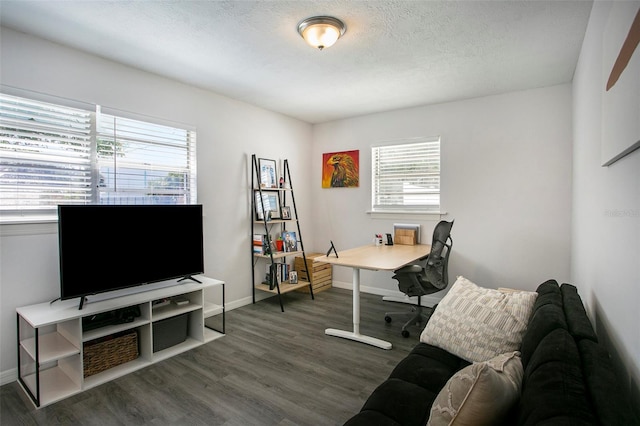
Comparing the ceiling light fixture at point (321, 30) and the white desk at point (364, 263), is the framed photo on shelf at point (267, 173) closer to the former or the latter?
the white desk at point (364, 263)

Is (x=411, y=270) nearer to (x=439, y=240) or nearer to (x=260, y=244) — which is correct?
(x=439, y=240)

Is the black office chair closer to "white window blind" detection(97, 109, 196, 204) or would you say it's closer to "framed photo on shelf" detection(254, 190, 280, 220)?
"framed photo on shelf" detection(254, 190, 280, 220)

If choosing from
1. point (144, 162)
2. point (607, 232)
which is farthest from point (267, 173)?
point (607, 232)

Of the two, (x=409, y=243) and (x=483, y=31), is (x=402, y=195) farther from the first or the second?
(x=483, y=31)

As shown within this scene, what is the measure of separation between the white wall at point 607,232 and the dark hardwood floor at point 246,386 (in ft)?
4.84

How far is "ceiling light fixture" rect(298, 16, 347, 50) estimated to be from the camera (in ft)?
7.56

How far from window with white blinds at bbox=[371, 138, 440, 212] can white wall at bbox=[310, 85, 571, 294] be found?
4.9 inches

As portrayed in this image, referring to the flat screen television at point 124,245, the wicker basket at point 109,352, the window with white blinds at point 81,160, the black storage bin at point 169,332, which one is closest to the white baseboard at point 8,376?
the wicker basket at point 109,352

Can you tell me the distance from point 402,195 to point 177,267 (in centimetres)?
298

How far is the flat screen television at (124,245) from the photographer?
247cm

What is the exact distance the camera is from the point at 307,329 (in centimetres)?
345

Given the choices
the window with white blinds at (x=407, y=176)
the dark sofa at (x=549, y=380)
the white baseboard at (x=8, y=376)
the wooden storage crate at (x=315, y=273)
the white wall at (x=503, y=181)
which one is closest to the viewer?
the dark sofa at (x=549, y=380)

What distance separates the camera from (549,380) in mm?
979

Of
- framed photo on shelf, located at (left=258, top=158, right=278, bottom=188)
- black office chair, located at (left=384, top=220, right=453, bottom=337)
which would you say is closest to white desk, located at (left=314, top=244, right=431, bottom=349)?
black office chair, located at (left=384, top=220, right=453, bottom=337)
